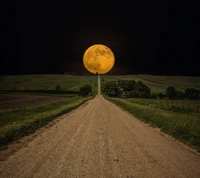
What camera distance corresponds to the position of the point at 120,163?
824cm

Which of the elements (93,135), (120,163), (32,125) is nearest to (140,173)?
(120,163)

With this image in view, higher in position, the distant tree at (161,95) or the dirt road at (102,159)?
the dirt road at (102,159)

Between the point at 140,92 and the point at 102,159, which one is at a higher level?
the point at 102,159

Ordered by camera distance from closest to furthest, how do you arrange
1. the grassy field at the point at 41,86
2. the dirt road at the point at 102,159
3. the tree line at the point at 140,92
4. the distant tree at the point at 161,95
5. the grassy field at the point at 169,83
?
the dirt road at the point at 102,159 < the tree line at the point at 140,92 < the distant tree at the point at 161,95 < the grassy field at the point at 41,86 < the grassy field at the point at 169,83

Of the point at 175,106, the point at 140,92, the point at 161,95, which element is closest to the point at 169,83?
the point at 161,95

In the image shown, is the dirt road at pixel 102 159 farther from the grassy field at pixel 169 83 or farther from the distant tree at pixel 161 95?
the grassy field at pixel 169 83

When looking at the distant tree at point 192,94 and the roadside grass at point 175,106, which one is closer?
the roadside grass at point 175,106

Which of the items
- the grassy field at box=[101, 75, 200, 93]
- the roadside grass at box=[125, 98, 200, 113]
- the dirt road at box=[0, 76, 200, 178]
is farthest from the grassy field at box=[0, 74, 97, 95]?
the dirt road at box=[0, 76, 200, 178]

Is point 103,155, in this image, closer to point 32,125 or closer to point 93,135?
point 93,135

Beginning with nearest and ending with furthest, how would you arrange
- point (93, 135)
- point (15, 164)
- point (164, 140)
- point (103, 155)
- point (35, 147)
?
point (15, 164) < point (103, 155) < point (35, 147) < point (164, 140) < point (93, 135)

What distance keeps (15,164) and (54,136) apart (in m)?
5.37

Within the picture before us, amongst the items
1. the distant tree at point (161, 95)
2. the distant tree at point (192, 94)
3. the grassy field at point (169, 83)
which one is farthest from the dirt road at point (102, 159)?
the grassy field at point (169, 83)

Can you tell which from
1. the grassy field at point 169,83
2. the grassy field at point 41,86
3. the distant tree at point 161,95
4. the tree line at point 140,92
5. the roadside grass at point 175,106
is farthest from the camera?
the grassy field at point 169,83

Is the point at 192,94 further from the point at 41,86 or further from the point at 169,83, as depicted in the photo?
the point at 41,86
